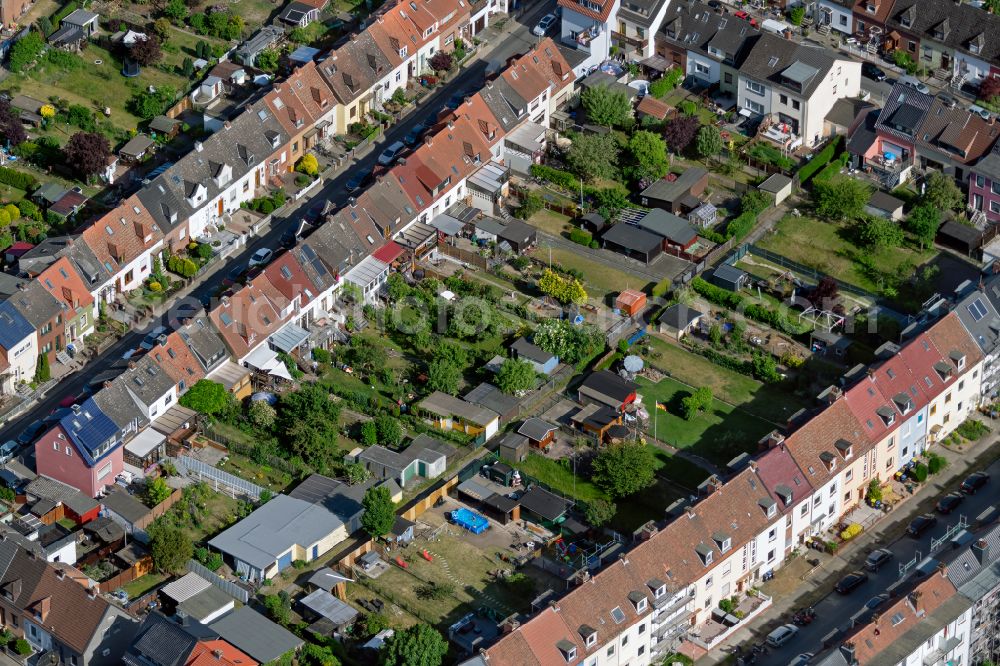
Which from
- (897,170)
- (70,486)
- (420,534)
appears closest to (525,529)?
(420,534)

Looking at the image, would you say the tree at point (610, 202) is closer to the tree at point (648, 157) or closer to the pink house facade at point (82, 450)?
the tree at point (648, 157)

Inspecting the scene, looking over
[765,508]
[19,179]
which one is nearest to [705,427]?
[765,508]

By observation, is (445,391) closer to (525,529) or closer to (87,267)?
(525,529)

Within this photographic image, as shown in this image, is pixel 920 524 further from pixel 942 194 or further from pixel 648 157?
pixel 648 157

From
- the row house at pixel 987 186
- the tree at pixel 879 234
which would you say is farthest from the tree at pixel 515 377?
the row house at pixel 987 186

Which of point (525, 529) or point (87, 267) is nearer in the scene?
point (525, 529)
